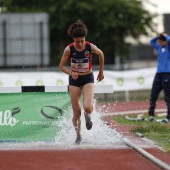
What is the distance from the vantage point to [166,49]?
15.3 m

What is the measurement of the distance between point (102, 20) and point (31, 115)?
28.5 metres

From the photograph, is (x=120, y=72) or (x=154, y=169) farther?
(x=120, y=72)

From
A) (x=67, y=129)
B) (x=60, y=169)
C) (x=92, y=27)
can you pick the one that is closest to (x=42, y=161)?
(x=60, y=169)

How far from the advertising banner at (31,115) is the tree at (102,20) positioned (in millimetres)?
26779

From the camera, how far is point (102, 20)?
1558 inches

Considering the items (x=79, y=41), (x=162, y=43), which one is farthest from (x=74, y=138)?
(x=162, y=43)

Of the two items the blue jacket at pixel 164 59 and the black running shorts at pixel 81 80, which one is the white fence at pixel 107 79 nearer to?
the blue jacket at pixel 164 59

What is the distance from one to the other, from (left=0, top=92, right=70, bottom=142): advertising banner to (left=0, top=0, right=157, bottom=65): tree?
87.9 ft

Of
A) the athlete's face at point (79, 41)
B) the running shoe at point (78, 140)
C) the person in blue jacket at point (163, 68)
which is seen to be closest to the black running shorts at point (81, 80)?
the athlete's face at point (79, 41)

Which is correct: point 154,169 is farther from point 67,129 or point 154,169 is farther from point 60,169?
point 67,129

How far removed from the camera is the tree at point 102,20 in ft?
128

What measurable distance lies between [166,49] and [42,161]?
683 cm

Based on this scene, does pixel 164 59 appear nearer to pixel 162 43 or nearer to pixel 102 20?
pixel 162 43

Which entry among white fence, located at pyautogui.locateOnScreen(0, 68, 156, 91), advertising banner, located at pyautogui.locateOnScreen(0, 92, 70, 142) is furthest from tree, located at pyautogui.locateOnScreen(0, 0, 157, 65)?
advertising banner, located at pyautogui.locateOnScreen(0, 92, 70, 142)
